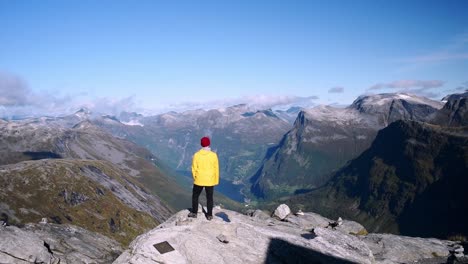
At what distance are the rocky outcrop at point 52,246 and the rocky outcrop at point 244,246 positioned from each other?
32.9 ft

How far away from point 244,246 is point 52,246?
21341 millimetres

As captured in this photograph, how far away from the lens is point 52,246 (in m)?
33.9

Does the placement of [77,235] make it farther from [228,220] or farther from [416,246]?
[416,246]

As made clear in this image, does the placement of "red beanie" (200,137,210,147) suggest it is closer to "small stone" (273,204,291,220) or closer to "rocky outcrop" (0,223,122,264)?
"small stone" (273,204,291,220)

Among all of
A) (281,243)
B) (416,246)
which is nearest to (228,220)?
(281,243)

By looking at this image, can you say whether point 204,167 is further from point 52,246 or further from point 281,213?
point 52,246

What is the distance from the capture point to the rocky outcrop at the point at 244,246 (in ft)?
71.2

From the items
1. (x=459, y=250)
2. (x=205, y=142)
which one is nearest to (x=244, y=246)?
(x=205, y=142)

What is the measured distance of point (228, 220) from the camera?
27.3 meters

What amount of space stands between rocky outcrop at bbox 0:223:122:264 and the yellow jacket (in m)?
14.7

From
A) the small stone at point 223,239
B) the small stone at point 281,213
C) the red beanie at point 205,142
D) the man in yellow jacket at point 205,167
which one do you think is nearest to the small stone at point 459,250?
the small stone at point 281,213

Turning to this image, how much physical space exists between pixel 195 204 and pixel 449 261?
1916 cm

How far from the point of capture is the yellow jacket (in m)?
24.3

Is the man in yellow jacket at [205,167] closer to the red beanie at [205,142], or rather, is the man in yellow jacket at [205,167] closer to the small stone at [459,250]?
the red beanie at [205,142]
